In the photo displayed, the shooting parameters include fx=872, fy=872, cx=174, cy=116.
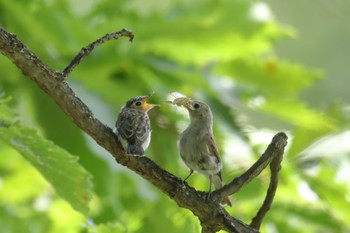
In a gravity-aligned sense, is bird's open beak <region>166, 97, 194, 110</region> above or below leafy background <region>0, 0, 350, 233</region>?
below

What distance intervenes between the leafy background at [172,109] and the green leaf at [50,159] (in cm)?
63

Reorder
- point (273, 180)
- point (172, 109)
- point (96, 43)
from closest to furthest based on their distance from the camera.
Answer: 1. point (96, 43)
2. point (273, 180)
3. point (172, 109)

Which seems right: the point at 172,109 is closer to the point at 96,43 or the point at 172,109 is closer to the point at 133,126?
the point at 133,126

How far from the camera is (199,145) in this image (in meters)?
0.85

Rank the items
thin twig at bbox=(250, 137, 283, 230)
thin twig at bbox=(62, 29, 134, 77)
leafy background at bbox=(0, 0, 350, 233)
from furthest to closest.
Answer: leafy background at bbox=(0, 0, 350, 233), thin twig at bbox=(250, 137, 283, 230), thin twig at bbox=(62, 29, 134, 77)

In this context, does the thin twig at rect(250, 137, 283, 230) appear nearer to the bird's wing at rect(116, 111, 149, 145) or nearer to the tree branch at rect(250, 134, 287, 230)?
the tree branch at rect(250, 134, 287, 230)

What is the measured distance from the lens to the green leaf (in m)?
0.92

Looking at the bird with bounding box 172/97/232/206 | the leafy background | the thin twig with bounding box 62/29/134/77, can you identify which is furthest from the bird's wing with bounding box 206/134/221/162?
the leafy background

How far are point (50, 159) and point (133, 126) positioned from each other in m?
0.11

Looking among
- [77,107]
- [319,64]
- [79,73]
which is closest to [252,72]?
[79,73]

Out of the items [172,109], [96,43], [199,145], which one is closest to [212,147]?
[199,145]

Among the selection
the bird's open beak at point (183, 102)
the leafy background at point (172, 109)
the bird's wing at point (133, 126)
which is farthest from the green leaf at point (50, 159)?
the leafy background at point (172, 109)

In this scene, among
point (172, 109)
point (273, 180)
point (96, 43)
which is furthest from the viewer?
point (172, 109)

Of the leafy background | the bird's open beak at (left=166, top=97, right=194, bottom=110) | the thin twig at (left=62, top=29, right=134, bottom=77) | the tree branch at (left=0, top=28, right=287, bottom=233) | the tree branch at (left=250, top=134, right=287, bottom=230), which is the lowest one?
the tree branch at (left=0, top=28, right=287, bottom=233)
